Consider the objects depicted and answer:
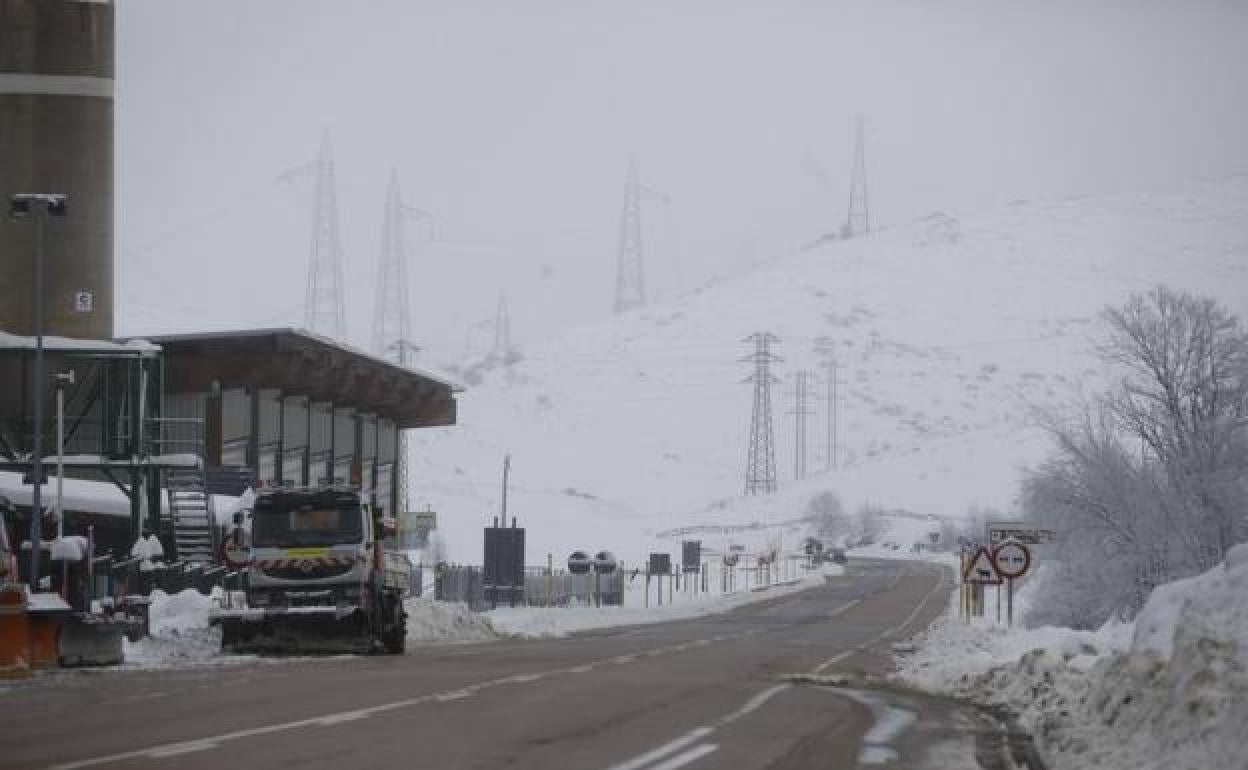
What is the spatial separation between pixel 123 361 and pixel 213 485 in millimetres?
9668

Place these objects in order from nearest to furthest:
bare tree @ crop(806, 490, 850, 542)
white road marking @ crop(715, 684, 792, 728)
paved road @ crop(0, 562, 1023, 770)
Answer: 1. paved road @ crop(0, 562, 1023, 770)
2. white road marking @ crop(715, 684, 792, 728)
3. bare tree @ crop(806, 490, 850, 542)

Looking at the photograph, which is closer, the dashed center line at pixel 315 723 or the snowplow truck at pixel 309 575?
the dashed center line at pixel 315 723

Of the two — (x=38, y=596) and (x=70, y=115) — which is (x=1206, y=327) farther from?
(x=38, y=596)

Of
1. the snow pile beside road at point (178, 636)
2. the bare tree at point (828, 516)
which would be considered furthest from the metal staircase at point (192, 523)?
the bare tree at point (828, 516)

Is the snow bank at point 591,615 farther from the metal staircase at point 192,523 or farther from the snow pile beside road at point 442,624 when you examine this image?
the metal staircase at point 192,523

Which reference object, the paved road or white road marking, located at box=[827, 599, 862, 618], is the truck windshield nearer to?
the paved road

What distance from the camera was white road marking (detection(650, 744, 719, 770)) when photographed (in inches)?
577

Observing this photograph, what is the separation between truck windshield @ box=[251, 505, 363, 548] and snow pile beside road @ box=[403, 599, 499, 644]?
30.7 ft

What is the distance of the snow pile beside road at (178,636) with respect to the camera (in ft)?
104

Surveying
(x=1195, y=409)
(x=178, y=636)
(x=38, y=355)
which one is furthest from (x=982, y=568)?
(x=1195, y=409)

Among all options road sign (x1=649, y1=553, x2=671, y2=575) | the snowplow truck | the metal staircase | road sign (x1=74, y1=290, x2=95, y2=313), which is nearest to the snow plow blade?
the snowplow truck

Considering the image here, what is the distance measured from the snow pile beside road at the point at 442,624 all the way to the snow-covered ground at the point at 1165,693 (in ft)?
77.2

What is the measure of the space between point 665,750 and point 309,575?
18405mm

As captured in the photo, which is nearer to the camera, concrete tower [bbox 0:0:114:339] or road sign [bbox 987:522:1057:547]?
road sign [bbox 987:522:1057:547]
